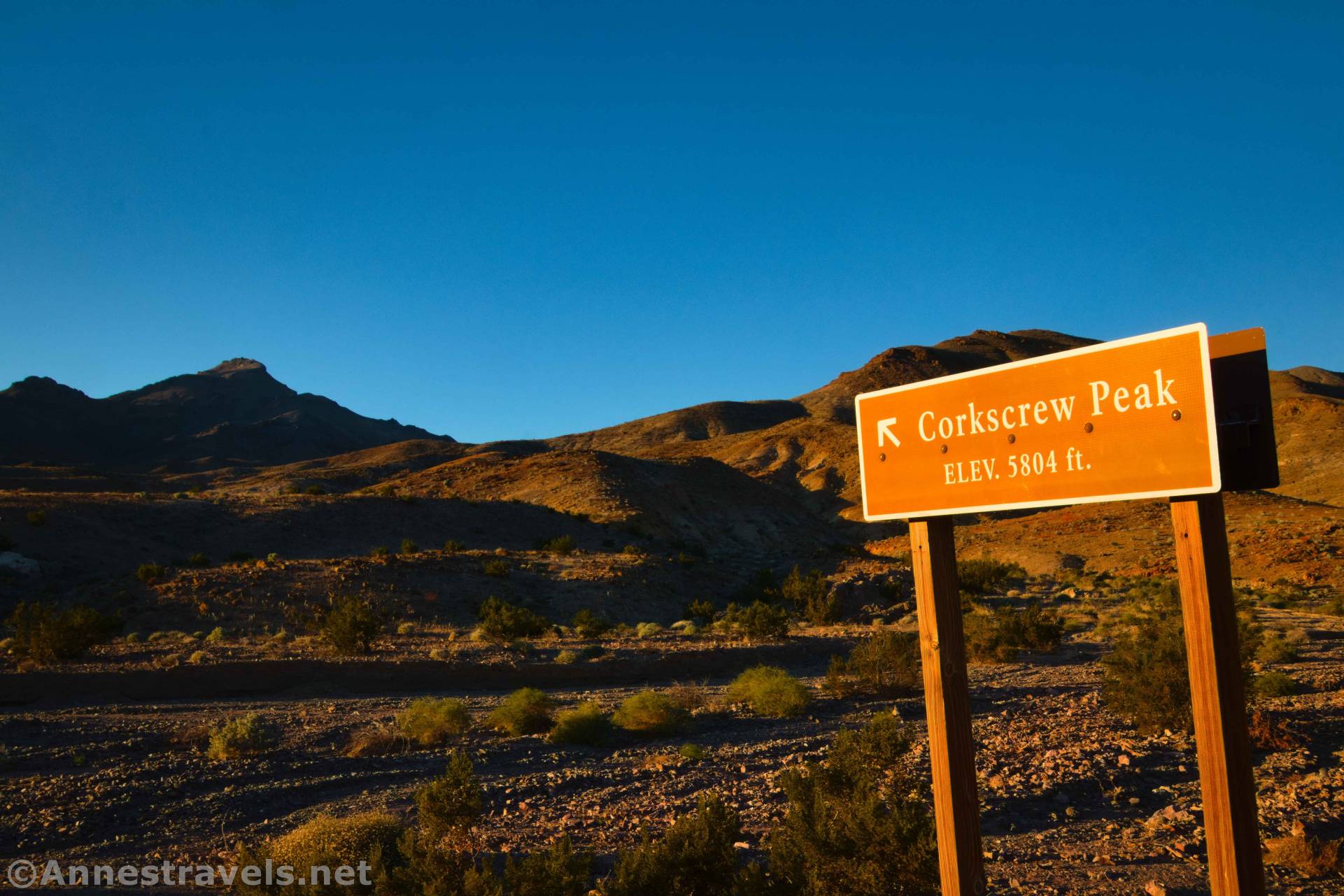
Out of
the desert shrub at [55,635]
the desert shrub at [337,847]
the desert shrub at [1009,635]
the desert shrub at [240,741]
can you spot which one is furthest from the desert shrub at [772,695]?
the desert shrub at [55,635]

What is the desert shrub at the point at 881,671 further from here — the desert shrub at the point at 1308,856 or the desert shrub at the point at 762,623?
the desert shrub at the point at 1308,856

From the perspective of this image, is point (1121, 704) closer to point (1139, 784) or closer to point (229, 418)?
point (1139, 784)

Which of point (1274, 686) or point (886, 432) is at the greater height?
point (886, 432)

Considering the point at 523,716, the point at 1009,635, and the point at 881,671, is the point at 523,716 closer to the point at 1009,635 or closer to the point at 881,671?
the point at 881,671

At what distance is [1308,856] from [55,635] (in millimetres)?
24781

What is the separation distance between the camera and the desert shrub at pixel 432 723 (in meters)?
13.0

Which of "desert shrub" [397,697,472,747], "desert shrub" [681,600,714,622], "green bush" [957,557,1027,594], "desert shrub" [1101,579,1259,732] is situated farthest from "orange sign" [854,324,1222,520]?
"green bush" [957,557,1027,594]

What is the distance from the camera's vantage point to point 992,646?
20.4m

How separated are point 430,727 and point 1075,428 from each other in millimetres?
12355

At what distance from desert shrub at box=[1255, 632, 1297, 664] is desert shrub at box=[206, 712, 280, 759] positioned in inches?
734

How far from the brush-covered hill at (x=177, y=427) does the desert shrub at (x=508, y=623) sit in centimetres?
9496

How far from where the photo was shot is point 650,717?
13.2 meters

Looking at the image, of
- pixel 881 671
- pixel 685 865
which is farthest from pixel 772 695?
pixel 685 865

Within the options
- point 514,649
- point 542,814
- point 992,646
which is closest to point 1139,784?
point 542,814
